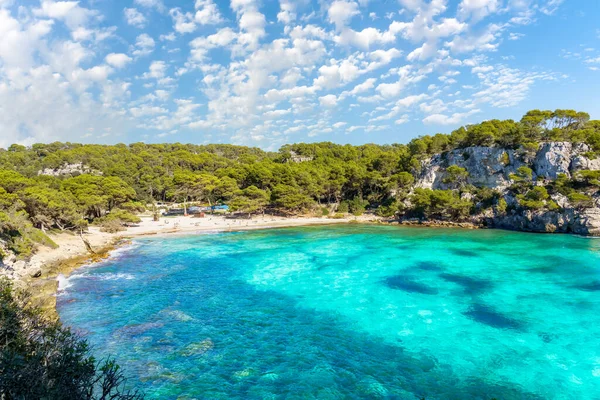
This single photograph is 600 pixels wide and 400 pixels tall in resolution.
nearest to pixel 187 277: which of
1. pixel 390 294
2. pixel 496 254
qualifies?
pixel 390 294

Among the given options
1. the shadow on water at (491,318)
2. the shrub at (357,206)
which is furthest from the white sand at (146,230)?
the shadow on water at (491,318)

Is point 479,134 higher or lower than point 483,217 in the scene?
higher

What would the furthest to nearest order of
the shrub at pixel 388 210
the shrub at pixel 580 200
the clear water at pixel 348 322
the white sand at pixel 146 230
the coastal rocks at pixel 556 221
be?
the shrub at pixel 388 210 < the shrub at pixel 580 200 < the coastal rocks at pixel 556 221 < the white sand at pixel 146 230 < the clear water at pixel 348 322

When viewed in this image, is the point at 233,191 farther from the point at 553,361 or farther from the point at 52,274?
the point at 553,361

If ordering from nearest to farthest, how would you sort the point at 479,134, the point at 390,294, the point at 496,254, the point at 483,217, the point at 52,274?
the point at 390,294 → the point at 52,274 → the point at 496,254 → the point at 483,217 → the point at 479,134

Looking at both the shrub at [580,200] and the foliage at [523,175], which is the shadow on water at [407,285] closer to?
the shrub at [580,200]

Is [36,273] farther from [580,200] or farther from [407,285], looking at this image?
[580,200]

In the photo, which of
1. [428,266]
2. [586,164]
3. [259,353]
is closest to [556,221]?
[586,164]
